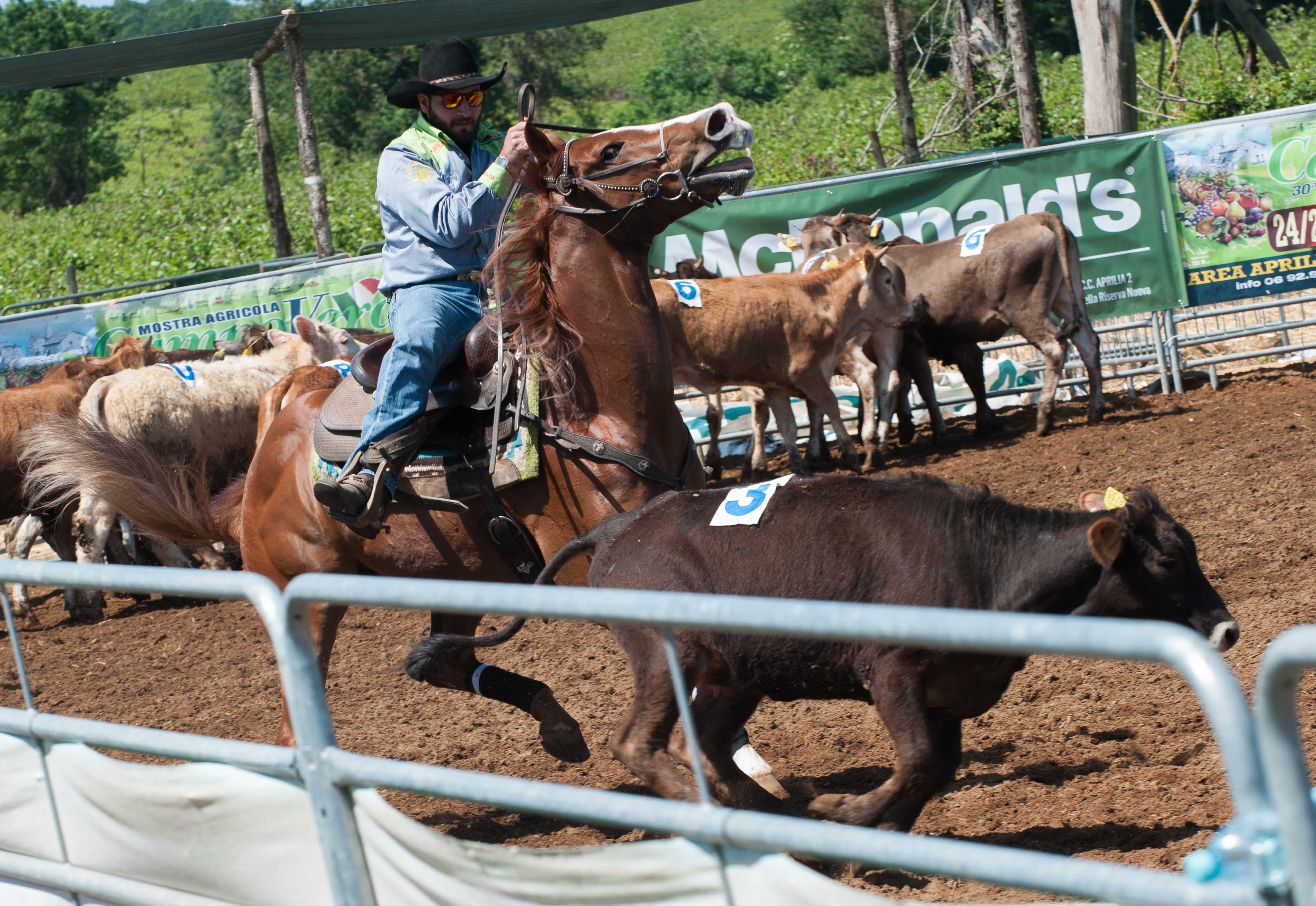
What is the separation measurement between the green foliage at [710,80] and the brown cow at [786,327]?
4563cm

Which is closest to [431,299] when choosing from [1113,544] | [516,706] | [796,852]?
[516,706]

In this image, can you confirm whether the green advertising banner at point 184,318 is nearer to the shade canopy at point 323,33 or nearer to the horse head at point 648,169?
the shade canopy at point 323,33

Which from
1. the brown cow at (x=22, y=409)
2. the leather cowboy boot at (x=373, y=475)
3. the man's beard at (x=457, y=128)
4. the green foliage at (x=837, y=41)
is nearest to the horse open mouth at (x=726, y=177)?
the man's beard at (x=457, y=128)

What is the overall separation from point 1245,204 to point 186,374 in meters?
9.84

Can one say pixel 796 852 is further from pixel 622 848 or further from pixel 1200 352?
pixel 1200 352

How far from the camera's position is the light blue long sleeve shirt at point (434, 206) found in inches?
178

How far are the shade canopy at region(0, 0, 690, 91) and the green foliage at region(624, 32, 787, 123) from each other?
1655 inches

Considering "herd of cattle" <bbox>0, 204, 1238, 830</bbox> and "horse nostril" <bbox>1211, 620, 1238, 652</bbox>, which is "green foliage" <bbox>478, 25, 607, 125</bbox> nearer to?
"herd of cattle" <bbox>0, 204, 1238, 830</bbox>

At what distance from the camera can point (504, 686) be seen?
16.7 ft

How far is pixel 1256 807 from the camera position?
1413 mm

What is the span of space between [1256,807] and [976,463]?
30.2 feet

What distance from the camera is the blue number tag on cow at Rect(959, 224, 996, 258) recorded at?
→ 38.0ft

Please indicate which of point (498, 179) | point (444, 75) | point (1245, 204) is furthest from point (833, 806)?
point (1245, 204)

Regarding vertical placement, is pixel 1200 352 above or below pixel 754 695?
below
